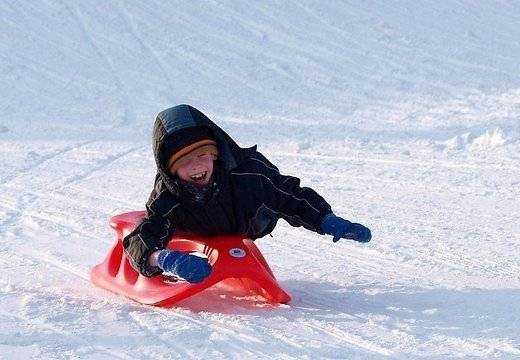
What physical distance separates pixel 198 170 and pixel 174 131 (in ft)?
0.54

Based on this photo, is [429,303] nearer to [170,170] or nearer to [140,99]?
[170,170]

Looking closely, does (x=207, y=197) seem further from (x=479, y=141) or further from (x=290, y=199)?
(x=479, y=141)

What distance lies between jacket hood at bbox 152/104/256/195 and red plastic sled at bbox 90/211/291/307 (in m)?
0.27

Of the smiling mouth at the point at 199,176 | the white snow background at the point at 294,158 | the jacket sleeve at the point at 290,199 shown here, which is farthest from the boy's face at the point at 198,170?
the white snow background at the point at 294,158

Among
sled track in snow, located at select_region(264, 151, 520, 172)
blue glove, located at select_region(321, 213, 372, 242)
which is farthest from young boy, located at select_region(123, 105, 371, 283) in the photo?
sled track in snow, located at select_region(264, 151, 520, 172)

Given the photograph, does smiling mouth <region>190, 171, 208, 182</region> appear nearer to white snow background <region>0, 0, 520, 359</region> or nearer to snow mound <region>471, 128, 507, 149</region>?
white snow background <region>0, 0, 520, 359</region>

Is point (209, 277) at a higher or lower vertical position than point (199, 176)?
lower

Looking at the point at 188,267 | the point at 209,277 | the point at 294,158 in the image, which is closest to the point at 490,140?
the point at 294,158

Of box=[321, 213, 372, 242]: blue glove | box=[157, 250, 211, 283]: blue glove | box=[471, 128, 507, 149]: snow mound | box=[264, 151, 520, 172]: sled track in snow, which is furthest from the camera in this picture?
box=[471, 128, 507, 149]: snow mound

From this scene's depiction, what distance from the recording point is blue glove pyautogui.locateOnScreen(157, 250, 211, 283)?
3207 mm

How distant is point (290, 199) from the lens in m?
3.71

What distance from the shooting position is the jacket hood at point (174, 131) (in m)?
3.45

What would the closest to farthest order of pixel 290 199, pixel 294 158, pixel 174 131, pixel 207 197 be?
pixel 174 131, pixel 207 197, pixel 290 199, pixel 294 158

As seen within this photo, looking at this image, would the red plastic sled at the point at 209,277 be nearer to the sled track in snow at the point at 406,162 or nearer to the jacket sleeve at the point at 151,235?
the jacket sleeve at the point at 151,235
